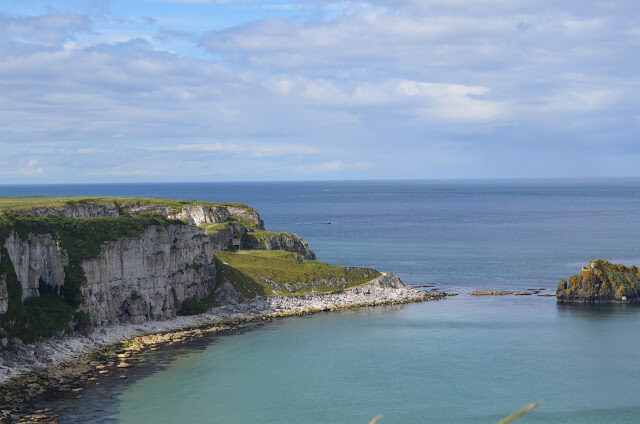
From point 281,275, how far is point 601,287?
57.6m

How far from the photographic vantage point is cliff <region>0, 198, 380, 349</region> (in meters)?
81.3

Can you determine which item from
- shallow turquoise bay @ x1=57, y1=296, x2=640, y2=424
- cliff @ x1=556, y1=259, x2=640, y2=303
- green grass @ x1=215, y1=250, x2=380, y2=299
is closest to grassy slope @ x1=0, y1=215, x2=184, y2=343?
shallow turquoise bay @ x1=57, y1=296, x2=640, y2=424

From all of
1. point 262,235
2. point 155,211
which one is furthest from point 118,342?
point 155,211

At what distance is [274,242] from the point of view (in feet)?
460

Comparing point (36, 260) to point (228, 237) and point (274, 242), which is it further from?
point (274, 242)

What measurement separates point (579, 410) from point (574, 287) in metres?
56.4

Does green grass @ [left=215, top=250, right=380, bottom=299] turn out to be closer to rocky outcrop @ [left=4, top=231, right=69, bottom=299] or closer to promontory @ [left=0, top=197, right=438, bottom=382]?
promontory @ [left=0, top=197, right=438, bottom=382]

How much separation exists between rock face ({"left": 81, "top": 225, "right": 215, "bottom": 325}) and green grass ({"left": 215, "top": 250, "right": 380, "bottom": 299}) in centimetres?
601

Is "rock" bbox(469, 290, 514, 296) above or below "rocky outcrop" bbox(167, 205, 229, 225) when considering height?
below

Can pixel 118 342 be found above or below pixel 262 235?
below

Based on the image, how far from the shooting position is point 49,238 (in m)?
86.9

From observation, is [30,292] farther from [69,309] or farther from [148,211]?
[148,211]

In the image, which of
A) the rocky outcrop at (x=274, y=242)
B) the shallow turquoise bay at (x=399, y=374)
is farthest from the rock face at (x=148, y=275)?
the rocky outcrop at (x=274, y=242)

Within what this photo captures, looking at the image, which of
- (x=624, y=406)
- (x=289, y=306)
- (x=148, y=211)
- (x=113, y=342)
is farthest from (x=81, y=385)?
(x=148, y=211)
